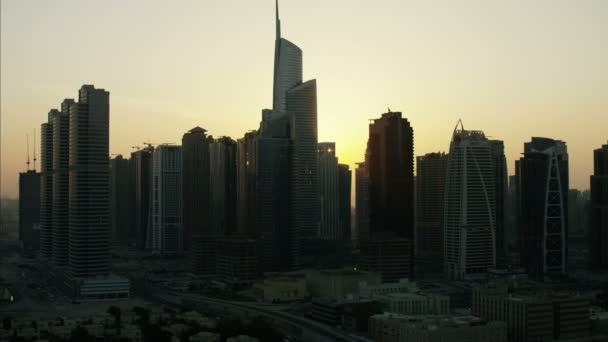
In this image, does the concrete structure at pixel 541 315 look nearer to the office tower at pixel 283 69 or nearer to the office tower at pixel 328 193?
the office tower at pixel 283 69

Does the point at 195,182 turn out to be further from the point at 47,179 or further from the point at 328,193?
the point at 47,179

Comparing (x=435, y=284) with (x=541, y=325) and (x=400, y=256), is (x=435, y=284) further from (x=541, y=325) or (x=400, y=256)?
(x=541, y=325)

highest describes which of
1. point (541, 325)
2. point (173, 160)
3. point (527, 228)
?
point (173, 160)

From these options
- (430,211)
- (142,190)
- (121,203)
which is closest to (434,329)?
(430,211)

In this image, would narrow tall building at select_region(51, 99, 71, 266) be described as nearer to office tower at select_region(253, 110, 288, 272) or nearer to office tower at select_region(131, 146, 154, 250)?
office tower at select_region(253, 110, 288, 272)

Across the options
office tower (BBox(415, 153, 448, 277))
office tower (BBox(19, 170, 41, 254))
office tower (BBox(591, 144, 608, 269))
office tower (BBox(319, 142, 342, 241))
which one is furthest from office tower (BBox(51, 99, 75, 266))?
office tower (BBox(591, 144, 608, 269))

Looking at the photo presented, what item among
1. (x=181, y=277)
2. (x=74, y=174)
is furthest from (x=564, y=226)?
(x=74, y=174)
